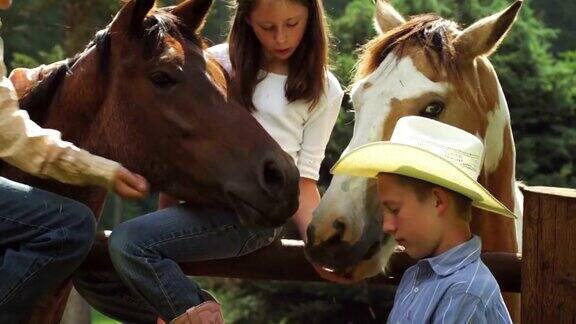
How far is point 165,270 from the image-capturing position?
3.56 metres

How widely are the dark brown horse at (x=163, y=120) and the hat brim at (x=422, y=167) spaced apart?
0.56 meters

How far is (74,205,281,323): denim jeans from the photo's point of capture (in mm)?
3541

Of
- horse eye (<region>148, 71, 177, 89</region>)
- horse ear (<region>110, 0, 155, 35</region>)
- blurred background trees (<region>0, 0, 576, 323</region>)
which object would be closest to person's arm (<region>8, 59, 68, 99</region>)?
horse ear (<region>110, 0, 155, 35</region>)

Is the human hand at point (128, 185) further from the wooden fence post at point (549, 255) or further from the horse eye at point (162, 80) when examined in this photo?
the wooden fence post at point (549, 255)

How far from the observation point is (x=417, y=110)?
3.99 meters

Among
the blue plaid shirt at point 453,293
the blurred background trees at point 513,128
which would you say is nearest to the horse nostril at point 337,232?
the blue plaid shirt at point 453,293

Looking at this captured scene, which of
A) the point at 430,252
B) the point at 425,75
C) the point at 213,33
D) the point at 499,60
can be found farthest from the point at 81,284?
the point at 213,33

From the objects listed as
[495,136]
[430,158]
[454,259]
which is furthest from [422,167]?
[495,136]

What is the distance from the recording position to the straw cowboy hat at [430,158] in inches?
113

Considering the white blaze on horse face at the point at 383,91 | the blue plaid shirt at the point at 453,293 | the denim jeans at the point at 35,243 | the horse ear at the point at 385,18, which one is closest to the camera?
the blue plaid shirt at the point at 453,293

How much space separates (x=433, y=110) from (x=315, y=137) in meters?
0.45

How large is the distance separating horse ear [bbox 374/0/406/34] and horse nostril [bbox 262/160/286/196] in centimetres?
122

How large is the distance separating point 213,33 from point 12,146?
21.4 metres

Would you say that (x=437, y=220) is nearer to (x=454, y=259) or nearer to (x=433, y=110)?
(x=454, y=259)
